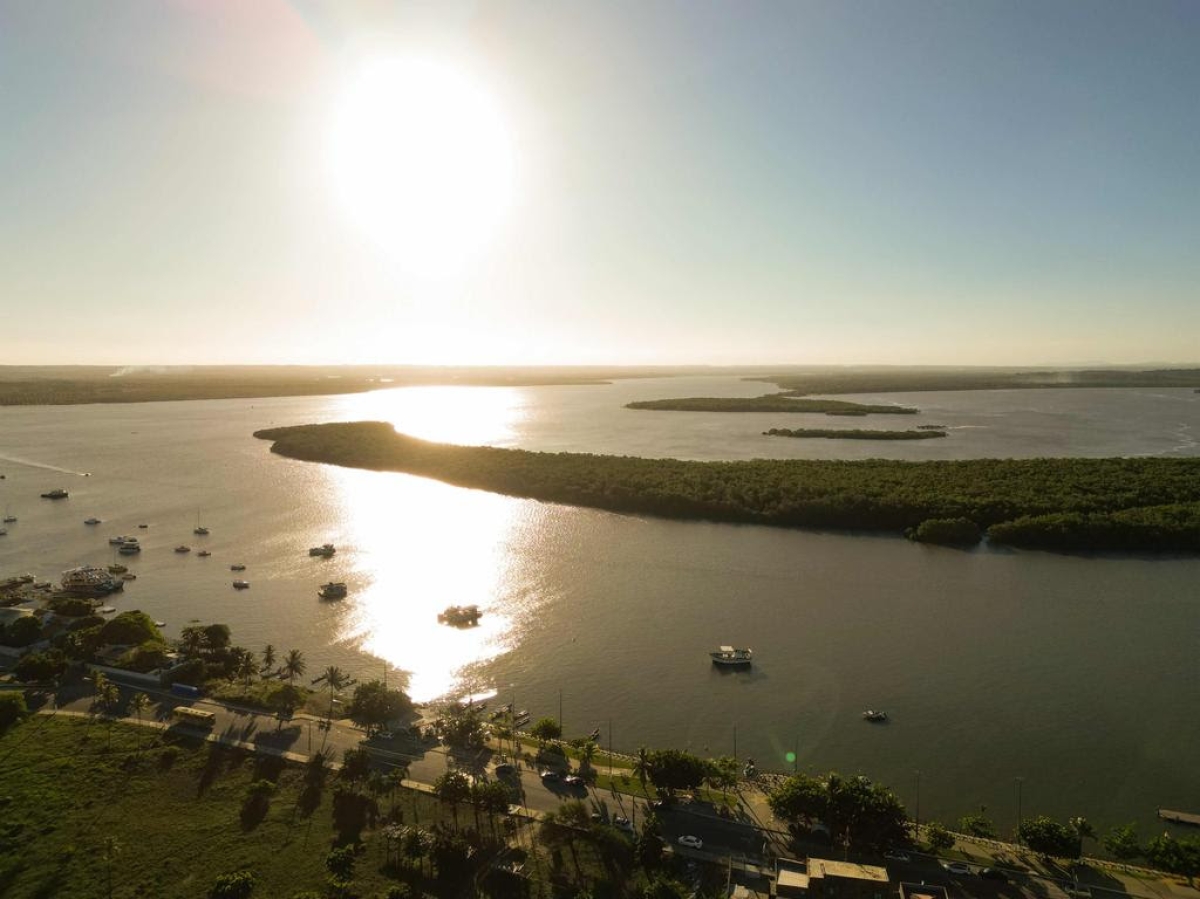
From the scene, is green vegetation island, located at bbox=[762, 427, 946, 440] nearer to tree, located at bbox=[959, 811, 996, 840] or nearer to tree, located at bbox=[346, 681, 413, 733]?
tree, located at bbox=[959, 811, 996, 840]

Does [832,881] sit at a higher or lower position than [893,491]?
lower

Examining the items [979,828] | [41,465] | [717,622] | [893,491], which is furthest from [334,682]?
[41,465]

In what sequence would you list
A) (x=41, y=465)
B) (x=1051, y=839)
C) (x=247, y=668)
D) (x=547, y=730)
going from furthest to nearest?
(x=41, y=465), (x=247, y=668), (x=547, y=730), (x=1051, y=839)

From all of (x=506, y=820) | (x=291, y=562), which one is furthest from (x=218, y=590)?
(x=506, y=820)

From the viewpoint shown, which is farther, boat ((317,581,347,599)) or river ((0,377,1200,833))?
boat ((317,581,347,599))

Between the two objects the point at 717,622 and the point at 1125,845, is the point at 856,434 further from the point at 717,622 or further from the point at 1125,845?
the point at 1125,845

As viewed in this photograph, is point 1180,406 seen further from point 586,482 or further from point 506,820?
point 506,820

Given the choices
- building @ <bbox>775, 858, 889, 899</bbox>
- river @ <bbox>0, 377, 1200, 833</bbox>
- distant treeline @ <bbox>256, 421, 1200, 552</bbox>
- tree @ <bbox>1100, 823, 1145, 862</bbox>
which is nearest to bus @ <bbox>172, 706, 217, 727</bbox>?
river @ <bbox>0, 377, 1200, 833</bbox>
